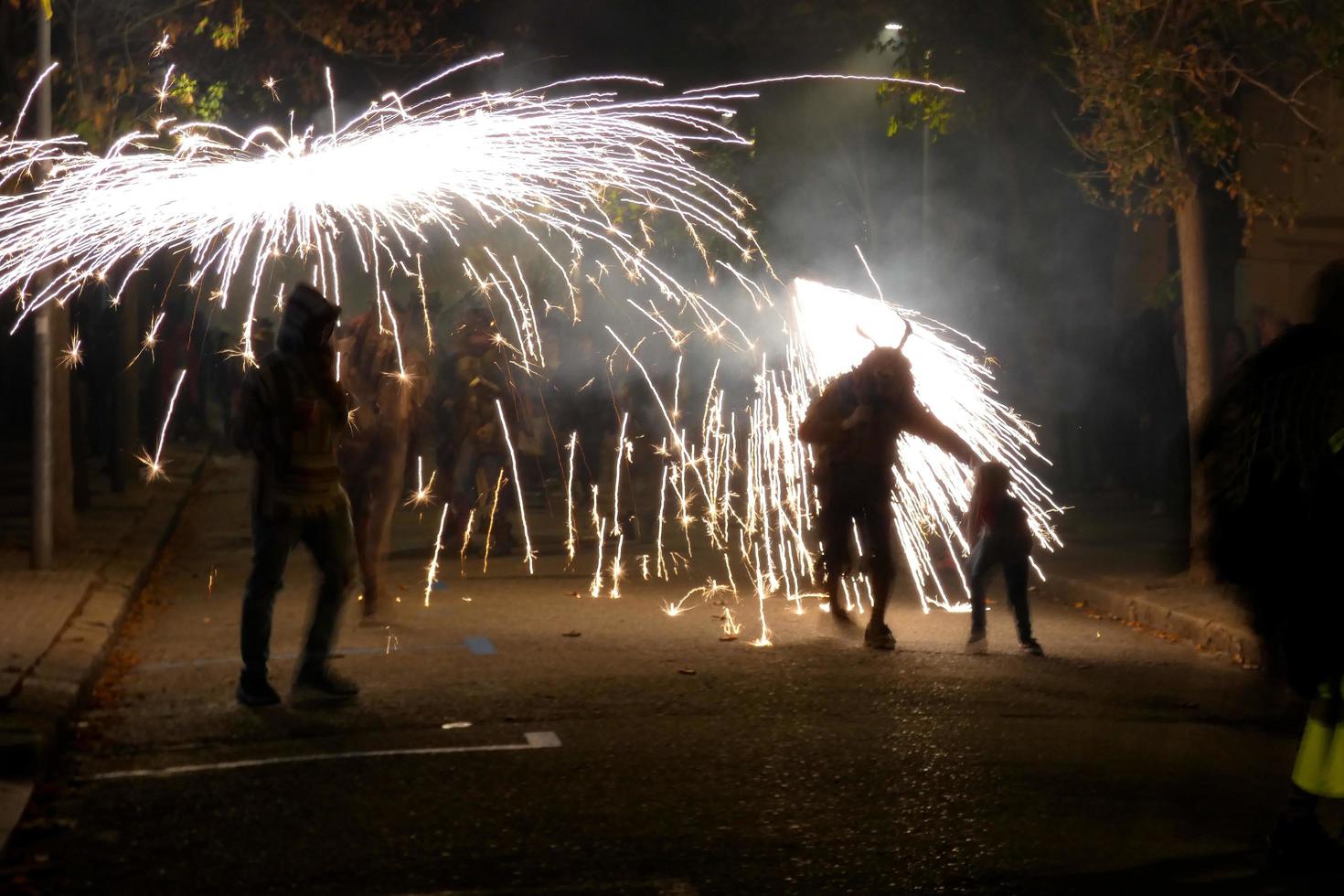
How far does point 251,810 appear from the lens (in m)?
6.43

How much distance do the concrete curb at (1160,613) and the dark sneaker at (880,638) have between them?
72.8 inches

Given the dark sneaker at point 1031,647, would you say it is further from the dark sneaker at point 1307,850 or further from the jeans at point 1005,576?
the dark sneaker at point 1307,850

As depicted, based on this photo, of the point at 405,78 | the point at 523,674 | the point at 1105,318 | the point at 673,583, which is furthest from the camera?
the point at 1105,318

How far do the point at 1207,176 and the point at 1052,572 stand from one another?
391 centimetres

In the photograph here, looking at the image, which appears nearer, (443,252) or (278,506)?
(278,506)

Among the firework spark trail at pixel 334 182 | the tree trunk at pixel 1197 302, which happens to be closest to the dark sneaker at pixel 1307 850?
the firework spark trail at pixel 334 182

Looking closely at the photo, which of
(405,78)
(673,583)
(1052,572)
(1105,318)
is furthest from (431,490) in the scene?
(1105,318)

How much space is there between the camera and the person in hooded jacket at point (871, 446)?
1007 cm

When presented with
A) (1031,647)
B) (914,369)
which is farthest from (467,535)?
(1031,647)

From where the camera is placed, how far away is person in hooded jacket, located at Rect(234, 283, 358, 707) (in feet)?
27.1

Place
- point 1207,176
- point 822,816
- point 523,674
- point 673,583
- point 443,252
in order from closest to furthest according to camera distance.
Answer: point 822,816 → point 523,674 → point 673,583 → point 1207,176 → point 443,252

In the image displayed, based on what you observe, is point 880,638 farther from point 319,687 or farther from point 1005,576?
point 319,687

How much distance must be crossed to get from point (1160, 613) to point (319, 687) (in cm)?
555

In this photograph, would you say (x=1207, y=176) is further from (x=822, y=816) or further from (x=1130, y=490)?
(x=822, y=816)
